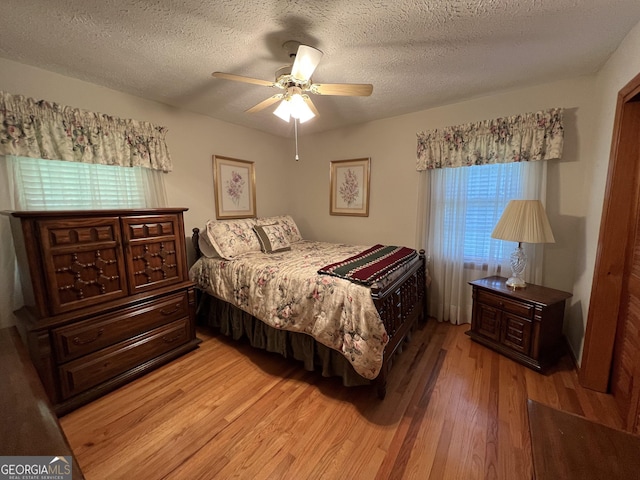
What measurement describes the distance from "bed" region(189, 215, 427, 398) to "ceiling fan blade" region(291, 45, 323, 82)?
1324mm

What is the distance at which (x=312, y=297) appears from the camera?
186 centimetres

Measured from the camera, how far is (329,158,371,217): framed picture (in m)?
3.27

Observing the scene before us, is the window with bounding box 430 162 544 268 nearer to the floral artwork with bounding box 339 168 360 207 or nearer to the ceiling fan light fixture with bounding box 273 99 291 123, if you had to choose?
the floral artwork with bounding box 339 168 360 207

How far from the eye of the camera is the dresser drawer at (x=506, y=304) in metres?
2.00

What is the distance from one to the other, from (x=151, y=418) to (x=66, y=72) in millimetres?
2576

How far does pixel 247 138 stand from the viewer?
133 inches

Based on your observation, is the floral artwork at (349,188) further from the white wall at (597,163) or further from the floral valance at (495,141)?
the white wall at (597,163)

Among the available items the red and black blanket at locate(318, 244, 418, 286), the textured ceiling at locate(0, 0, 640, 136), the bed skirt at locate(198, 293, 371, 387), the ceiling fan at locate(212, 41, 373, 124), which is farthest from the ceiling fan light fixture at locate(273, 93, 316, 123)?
the bed skirt at locate(198, 293, 371, 387)

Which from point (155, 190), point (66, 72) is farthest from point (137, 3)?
point (155, 190)

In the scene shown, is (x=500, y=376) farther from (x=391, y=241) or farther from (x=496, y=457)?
(x=391, y=241)

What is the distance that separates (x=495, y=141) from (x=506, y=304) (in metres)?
1.47

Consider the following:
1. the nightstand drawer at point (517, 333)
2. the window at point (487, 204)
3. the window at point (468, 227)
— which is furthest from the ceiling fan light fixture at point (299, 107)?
the nightstand drawer at point (517, 333)

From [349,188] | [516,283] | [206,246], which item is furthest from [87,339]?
[516,283]

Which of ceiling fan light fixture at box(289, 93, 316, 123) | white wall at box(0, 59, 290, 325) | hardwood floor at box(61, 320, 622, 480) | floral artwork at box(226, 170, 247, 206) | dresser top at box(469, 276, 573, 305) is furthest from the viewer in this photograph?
floral artwork at box(226, 170, 247, 206)
